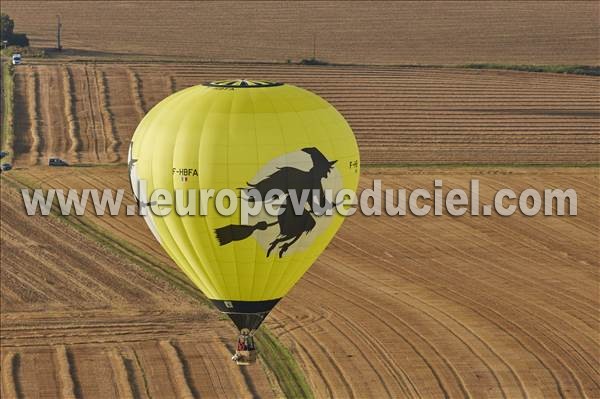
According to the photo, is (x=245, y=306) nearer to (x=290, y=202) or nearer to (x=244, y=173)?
(x=290, y=202)

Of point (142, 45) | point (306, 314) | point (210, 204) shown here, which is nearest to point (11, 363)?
point (306, 314)

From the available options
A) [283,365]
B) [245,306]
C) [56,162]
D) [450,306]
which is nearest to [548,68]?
[56,162]

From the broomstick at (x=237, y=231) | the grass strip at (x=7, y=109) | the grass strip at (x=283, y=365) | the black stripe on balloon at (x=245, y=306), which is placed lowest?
the grass strip at (x=283, y=365)

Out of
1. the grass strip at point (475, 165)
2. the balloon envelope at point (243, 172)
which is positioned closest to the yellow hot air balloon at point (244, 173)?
the balloon envelope at point (243, 172)

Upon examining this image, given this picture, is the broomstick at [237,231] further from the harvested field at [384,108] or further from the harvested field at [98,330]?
the harvested field at [384,108]

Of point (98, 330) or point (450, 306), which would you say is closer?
point (98, 330)
